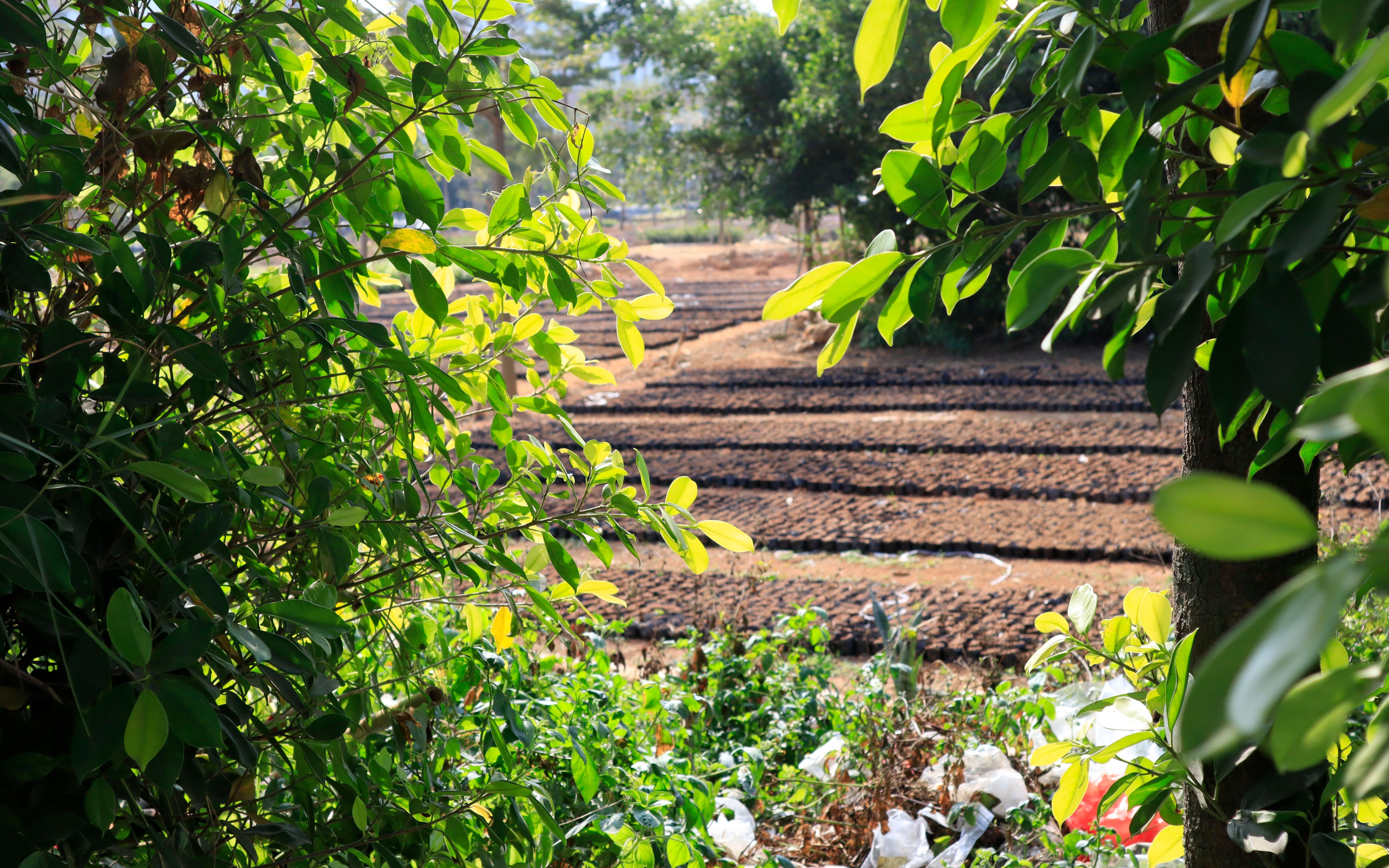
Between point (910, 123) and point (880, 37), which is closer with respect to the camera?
point (880, 37)

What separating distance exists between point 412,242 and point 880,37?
21.6 inches

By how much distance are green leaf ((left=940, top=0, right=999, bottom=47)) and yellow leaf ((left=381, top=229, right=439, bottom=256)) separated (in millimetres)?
593

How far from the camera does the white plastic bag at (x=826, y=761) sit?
8.21ft

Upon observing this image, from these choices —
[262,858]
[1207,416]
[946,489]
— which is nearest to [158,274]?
[262,858]

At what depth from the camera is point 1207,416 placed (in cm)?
104

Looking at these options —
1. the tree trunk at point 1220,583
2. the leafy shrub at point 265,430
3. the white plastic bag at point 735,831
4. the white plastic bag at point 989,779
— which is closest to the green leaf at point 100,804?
the leafy shrub at point 265,430

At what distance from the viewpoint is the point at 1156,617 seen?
1.09 meters

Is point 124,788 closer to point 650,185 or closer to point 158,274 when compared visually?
point 158,274

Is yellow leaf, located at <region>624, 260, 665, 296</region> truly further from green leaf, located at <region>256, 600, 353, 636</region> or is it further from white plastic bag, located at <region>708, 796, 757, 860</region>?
white plastic bag, located at <region>708, 796, 757, 860</region>

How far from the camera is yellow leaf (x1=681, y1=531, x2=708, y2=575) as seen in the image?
1.13 metres

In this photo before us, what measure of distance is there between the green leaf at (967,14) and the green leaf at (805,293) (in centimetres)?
20

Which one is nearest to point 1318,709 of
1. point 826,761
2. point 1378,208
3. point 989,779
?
point 1378,208

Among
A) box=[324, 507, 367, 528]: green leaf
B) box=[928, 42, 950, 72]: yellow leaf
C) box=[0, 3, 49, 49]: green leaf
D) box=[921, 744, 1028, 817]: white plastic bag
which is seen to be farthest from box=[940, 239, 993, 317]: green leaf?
box=[921, 744, 1028, 817]: white plastic bag

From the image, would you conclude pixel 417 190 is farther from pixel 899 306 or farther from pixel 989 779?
pixel 989 779
